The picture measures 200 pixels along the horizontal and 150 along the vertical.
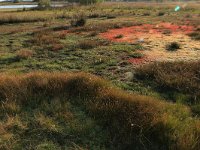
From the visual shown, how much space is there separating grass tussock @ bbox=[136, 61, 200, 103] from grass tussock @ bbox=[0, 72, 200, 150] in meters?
1.35

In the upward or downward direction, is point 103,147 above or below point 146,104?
below

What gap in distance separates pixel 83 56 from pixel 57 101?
17.9 feet

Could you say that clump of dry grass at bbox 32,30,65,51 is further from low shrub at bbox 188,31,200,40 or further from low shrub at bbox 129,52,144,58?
low shrub at bbox 188,31,200,40

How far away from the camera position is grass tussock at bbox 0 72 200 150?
5.00m

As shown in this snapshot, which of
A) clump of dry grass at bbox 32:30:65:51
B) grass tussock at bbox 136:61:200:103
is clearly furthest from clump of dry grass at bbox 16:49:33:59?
grass tussock at bbox 136:61:200:103

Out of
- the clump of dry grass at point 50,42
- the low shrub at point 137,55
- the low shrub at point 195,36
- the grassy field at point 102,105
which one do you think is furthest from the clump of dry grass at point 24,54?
the low shrub at point 195,36

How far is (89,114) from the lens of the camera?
5926mm

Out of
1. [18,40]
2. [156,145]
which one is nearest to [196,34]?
[18,40]

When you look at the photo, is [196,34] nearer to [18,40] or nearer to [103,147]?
[18,40]

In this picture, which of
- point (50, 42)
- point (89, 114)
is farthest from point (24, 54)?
point (89, 114)

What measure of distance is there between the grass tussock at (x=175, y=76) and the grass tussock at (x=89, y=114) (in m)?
1.35

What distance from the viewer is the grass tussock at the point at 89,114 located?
16.4 feet

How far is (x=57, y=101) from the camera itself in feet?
20.9

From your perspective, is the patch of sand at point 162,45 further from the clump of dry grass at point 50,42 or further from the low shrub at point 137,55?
the clump of dry grass at point 50,42
